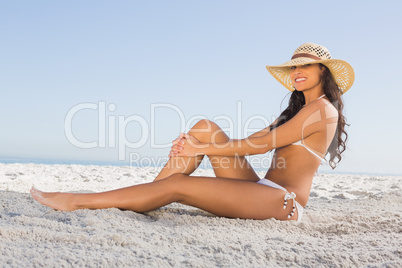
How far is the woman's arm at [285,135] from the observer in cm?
234

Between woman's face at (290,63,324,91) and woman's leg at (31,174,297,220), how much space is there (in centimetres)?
87

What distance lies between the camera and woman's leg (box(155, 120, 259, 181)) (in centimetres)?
254

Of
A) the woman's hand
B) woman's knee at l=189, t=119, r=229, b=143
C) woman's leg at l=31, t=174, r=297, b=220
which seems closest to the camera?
woman's leg at l=31, t=174, r=297, b=220

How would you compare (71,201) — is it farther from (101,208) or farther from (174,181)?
(174,181)

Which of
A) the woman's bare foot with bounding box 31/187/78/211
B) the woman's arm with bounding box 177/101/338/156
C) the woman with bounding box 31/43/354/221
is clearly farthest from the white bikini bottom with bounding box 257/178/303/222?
the woman's bare foot with bounding box 31/187/78/211

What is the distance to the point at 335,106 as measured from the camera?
8.68 ft

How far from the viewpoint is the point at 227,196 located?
7.12ft

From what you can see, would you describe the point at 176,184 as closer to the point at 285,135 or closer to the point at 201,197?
the point at 201,197

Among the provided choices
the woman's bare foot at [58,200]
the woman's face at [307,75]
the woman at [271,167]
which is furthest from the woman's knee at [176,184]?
the woman's face at [307,75]

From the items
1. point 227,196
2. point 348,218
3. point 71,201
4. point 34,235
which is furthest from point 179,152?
point 348,218

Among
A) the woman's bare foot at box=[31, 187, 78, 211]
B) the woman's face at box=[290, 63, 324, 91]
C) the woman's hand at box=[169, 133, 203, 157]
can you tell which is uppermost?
the woman's face at box=[290, 63, 324, 91]

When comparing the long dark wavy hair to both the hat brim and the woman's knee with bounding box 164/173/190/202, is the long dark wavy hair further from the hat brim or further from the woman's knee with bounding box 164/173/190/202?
the woman's knee with bounding box 164/173/190/202

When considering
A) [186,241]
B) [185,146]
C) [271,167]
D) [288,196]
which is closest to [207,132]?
→ [185,146]

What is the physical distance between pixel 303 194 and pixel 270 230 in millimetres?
443
